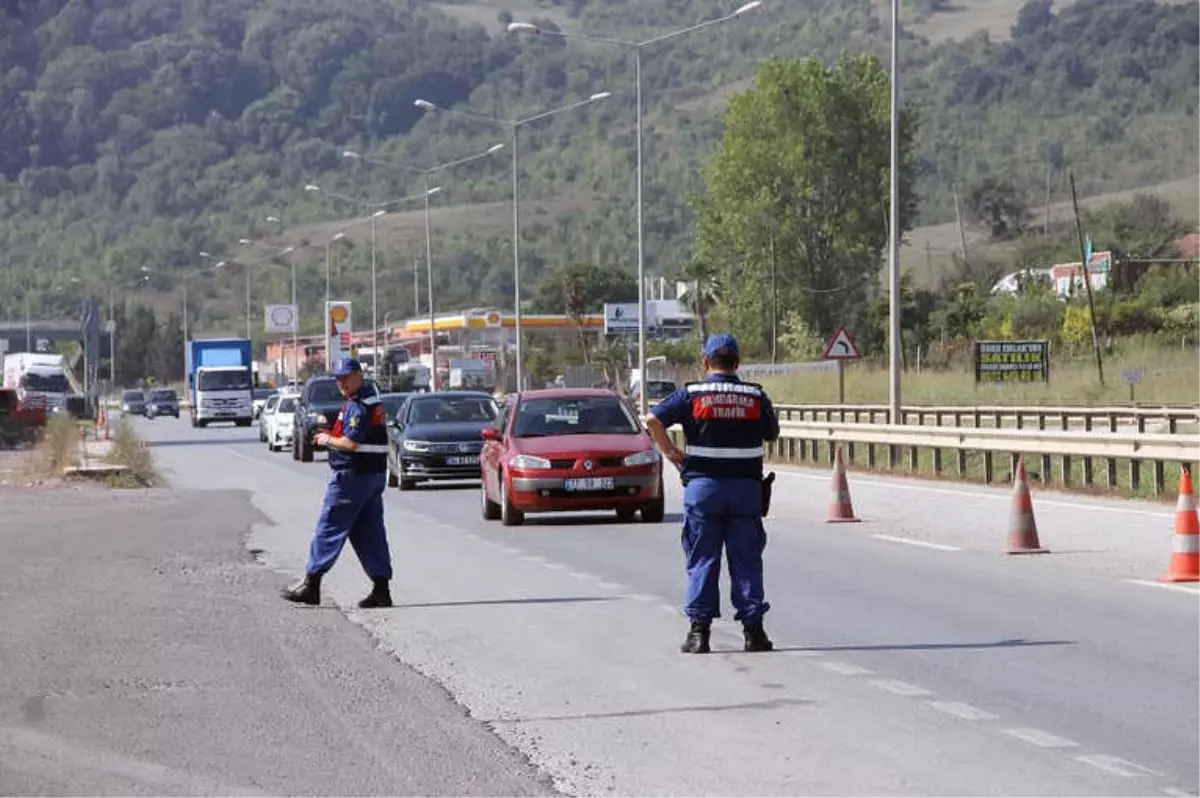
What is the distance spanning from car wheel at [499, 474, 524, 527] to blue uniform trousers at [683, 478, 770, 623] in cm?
Result: 1259

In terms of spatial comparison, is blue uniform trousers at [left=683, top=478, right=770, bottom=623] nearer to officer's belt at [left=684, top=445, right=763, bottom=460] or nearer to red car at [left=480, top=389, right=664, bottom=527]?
officer's belt at [left=684, top=445, right=763, bottom=460]

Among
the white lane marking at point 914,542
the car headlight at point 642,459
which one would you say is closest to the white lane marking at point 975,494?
the white lane marking at point 914,542

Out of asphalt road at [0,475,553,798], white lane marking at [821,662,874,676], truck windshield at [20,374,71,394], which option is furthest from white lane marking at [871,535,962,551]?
truck windshield at [20,374,71,394]

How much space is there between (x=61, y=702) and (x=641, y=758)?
3.32m

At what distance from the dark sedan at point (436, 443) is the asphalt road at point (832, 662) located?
948 cm

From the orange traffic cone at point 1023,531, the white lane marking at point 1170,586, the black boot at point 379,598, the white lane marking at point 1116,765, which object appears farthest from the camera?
the orange traffic cone at point 1023,531

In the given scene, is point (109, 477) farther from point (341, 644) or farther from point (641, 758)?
point (641, 758)

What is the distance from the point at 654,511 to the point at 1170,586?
959 cm

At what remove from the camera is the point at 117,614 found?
637 inches

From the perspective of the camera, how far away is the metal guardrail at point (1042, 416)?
145 feet

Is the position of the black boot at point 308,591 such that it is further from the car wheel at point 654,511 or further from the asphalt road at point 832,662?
the car wheel at point 654,511

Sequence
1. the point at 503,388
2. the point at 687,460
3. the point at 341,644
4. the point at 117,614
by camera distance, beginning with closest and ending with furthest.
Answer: the point at 687,460
the point at 341,644
the point at 117,614
the point at 503,388

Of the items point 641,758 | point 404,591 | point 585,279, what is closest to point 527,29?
point 404,591

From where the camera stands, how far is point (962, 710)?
11055 millimetres
